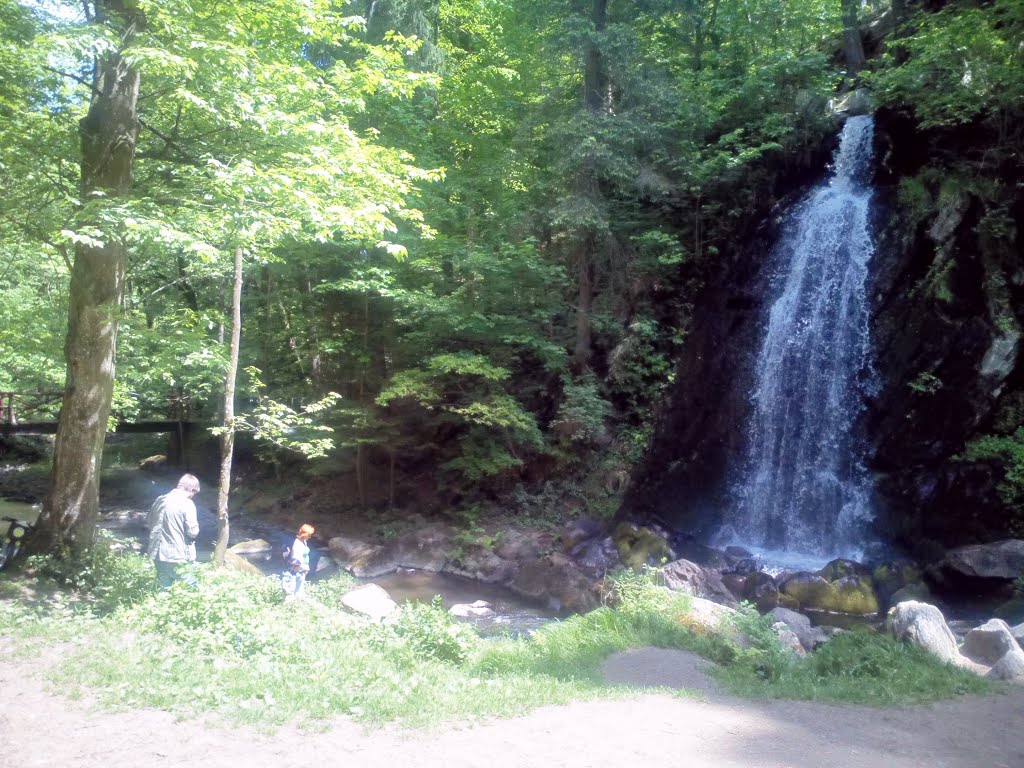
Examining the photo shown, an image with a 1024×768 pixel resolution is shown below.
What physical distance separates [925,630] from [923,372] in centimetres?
793

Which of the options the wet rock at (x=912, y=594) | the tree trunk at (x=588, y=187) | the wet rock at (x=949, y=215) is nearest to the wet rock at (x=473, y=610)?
the tree trunk at (x=588, y=187)

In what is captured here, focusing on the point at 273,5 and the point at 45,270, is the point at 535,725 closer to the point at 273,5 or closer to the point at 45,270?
the point at 273,5

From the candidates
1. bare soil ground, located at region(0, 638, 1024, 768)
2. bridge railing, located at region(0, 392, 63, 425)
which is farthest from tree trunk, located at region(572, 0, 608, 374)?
bridge railing, located at region(0, 392, 63, 425)

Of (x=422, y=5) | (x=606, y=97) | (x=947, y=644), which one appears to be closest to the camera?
(x=947, y=644)

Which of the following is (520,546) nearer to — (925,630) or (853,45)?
(925,630)

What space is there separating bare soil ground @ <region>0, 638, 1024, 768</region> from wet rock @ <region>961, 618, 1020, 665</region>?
2281 millimetres

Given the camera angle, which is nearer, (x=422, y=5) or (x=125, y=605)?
(x=125, y=605)

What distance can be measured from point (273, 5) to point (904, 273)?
42.3ft

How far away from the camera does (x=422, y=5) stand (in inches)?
792

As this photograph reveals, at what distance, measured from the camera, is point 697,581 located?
490 inches

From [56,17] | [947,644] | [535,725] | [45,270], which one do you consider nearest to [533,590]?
[947,644]

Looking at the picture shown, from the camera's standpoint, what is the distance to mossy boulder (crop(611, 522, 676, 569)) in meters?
14.0

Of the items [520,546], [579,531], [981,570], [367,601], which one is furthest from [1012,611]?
[367,601]

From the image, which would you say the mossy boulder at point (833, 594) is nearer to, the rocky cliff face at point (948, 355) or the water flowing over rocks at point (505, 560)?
the rocky cliff face at point (948, 355)
